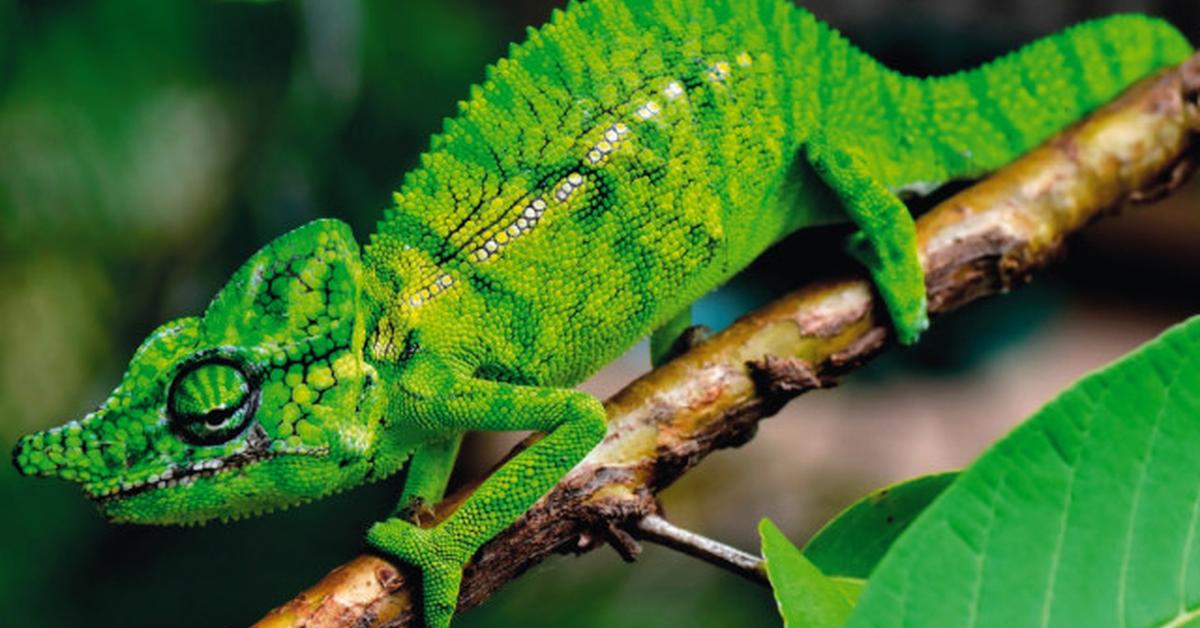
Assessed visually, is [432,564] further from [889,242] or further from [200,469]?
[889,242]

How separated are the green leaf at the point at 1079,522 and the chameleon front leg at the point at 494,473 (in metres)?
0.53

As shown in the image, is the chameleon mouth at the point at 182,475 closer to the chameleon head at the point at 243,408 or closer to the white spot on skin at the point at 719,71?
the chameleon head at the point at 243,408

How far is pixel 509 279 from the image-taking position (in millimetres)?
1404

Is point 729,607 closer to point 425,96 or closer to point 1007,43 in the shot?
point 425,96

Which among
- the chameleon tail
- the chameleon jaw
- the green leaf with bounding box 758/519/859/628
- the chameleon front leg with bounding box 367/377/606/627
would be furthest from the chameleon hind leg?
the chameleon jaw

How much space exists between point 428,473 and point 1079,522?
2.70 feet

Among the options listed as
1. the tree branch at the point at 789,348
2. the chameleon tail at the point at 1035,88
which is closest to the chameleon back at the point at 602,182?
the tree branch at the point at 789,348

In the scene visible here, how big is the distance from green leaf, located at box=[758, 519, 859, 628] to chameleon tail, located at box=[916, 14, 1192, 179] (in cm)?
96

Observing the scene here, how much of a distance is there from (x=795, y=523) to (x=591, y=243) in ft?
5.09

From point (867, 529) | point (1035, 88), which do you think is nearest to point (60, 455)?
point (867, 529)

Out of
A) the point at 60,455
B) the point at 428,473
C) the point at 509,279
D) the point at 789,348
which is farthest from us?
the point at 789,348

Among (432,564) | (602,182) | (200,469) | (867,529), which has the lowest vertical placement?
(867,529)

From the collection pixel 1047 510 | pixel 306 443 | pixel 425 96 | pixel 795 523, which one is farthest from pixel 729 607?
pixel 1047 510

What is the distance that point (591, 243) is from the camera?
1433 millimetres
